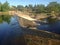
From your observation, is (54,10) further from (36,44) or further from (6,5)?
(36,44)

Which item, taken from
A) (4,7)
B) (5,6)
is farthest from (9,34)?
(5,6)

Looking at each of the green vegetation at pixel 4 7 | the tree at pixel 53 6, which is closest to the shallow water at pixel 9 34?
the tree at pixel 53 6

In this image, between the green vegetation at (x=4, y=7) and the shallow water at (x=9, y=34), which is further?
the green vegetation at (x=4, y=7)

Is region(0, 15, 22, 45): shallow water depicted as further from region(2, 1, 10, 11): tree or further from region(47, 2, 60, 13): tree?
region(2, 1, 10, 11): tree

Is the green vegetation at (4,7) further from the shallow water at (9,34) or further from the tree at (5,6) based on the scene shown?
the shallow water at (9,34)

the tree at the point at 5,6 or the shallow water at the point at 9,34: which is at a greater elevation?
the tree at the point at 5,6

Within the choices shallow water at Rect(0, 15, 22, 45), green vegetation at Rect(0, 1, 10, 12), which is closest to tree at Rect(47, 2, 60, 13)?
green vegetation at Rect(0, 1, 10, 12)

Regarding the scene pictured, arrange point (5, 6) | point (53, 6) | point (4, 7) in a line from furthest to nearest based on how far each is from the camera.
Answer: point (5, 6), point (4, 7), point (53, 6)

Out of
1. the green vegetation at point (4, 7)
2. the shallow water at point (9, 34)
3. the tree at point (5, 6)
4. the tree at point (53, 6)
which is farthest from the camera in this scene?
the tree at point (5, 6)

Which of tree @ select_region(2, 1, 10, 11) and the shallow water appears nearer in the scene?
the shallow water

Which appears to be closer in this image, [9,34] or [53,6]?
[9,34]

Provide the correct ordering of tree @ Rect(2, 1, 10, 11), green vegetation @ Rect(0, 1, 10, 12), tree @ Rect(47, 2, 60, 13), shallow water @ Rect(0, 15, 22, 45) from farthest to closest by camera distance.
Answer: tree @ Rect(2, 1, 10, 11), green vegetation @ Rect(0, 1, 10, 12), tree @ Rect(47, 2, 60, 13), shallow water @ Rect(0, 15, 22, 45)

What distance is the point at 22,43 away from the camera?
48.0 ft

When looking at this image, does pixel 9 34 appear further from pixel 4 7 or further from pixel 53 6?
pixel 4 7
